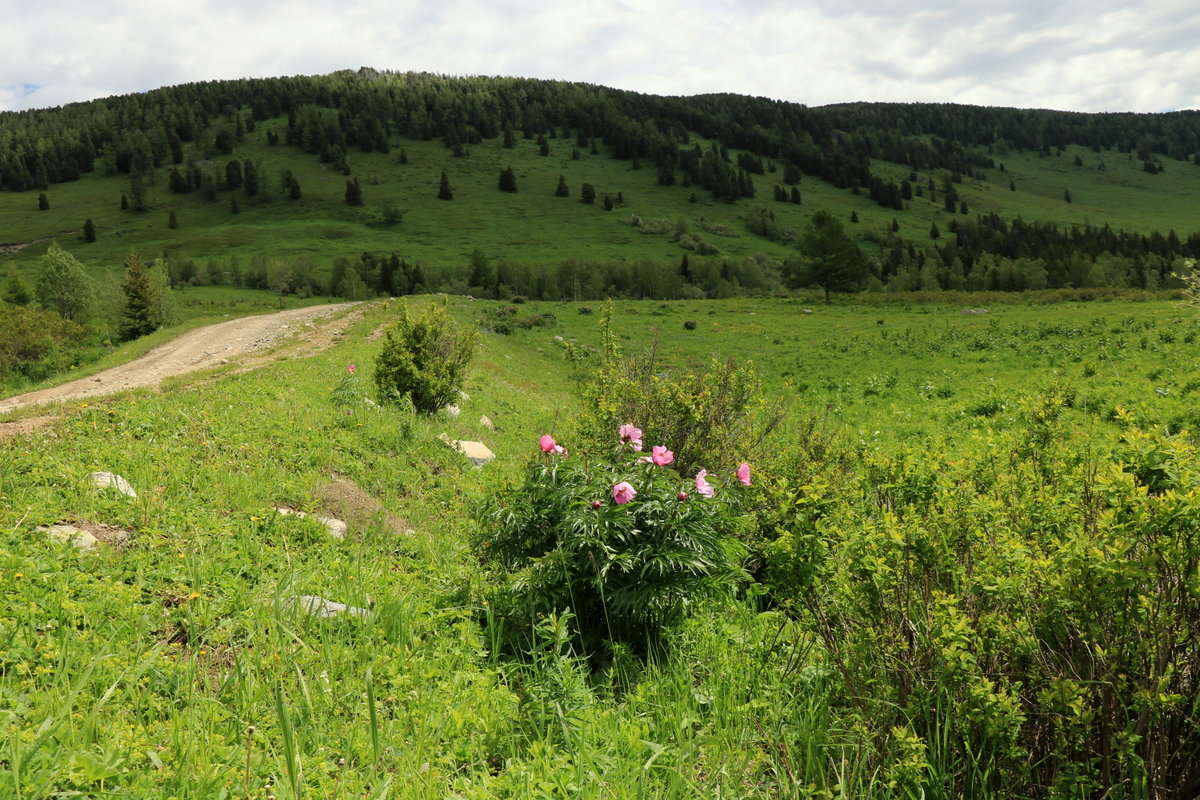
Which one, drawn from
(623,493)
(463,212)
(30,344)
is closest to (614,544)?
(623,493)

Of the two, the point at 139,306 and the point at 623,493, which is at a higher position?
the point at 139,306

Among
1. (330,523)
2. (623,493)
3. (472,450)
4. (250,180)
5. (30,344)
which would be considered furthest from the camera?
(250,180)

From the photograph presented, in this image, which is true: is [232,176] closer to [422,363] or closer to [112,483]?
[422,363]

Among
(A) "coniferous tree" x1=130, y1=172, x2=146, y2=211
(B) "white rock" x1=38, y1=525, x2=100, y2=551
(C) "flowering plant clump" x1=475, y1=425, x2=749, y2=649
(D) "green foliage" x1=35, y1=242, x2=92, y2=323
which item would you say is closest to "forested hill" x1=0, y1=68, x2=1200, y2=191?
(A) "coniferous tree" x1=130, y1=172, x2=146, y2=211

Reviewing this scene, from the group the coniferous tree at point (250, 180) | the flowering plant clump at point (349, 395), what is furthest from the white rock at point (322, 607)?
the coniferous tree at point (250, 180)

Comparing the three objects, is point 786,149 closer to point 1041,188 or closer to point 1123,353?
point 1041,188

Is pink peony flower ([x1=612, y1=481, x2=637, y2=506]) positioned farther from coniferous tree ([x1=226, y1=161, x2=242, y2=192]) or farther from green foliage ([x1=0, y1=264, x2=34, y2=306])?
coniferous tree ([x1=226, y1=161, x2=242, y2=192])

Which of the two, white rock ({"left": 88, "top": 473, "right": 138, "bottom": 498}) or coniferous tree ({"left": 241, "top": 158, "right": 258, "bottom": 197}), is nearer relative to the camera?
white rock ({"left": 88, "top": 473, "right": 138, "bottom": 498})

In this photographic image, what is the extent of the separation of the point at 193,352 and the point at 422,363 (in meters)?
14.1

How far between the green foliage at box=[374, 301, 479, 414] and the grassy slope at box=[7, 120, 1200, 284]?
9066cm

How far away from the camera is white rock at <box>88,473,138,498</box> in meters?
6.02

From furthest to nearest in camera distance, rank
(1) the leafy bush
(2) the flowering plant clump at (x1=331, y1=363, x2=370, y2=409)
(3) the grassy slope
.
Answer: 1. (3) the grassy slope
2. (2) the flowering plant clump at (x1=331, y1=363, x2=370, y2=409)
3. (1) the leafy bush

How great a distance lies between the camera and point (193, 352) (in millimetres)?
22016

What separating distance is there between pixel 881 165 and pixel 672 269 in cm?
12948
